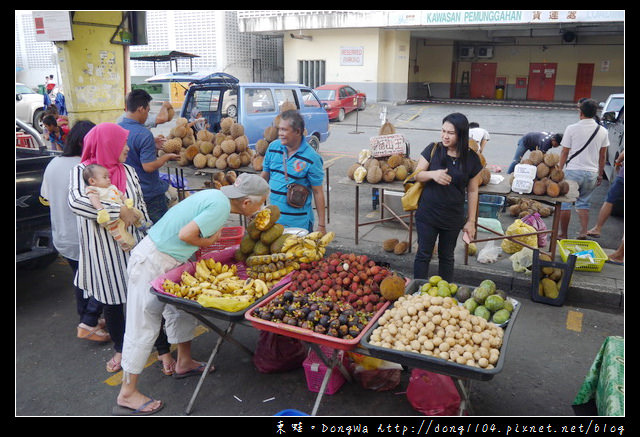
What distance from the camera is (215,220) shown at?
3062mm

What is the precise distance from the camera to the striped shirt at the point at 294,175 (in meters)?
4.28

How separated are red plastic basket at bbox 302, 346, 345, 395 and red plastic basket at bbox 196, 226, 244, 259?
1.20 metres

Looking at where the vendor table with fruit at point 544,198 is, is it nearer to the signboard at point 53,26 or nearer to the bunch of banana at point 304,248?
the bunch of banana at point 304,248

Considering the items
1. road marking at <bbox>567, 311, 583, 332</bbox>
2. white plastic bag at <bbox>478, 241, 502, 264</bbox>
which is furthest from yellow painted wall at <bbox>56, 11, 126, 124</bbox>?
road marking at <bbox>567, 311, 583, 332</bbox>

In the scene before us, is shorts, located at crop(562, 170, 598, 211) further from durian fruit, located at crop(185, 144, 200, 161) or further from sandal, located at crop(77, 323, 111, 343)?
sandal, located at crop(77, 323, 111, 343)

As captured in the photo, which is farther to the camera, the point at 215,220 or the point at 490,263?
the point at 490,263

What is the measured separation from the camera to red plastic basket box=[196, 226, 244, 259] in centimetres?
405

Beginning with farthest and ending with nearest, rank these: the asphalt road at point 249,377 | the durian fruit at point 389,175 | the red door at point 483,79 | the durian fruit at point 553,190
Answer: the red door at point 483,79 < the durian fruit at point 389,175 < the durian fruit at point 553,190 < the asphalt road at point 249,377

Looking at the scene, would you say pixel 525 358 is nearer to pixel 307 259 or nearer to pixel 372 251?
pixel 307 259

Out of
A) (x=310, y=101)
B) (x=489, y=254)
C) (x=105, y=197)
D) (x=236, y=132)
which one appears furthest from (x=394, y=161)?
(x=310, y=101)

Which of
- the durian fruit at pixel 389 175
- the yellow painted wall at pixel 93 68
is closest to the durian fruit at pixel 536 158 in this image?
the durian fruit at pixel 389 175

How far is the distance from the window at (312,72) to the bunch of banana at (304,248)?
843 inches

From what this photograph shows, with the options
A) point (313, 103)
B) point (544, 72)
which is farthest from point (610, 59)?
point (313, 103)

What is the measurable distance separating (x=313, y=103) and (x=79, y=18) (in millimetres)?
5391
